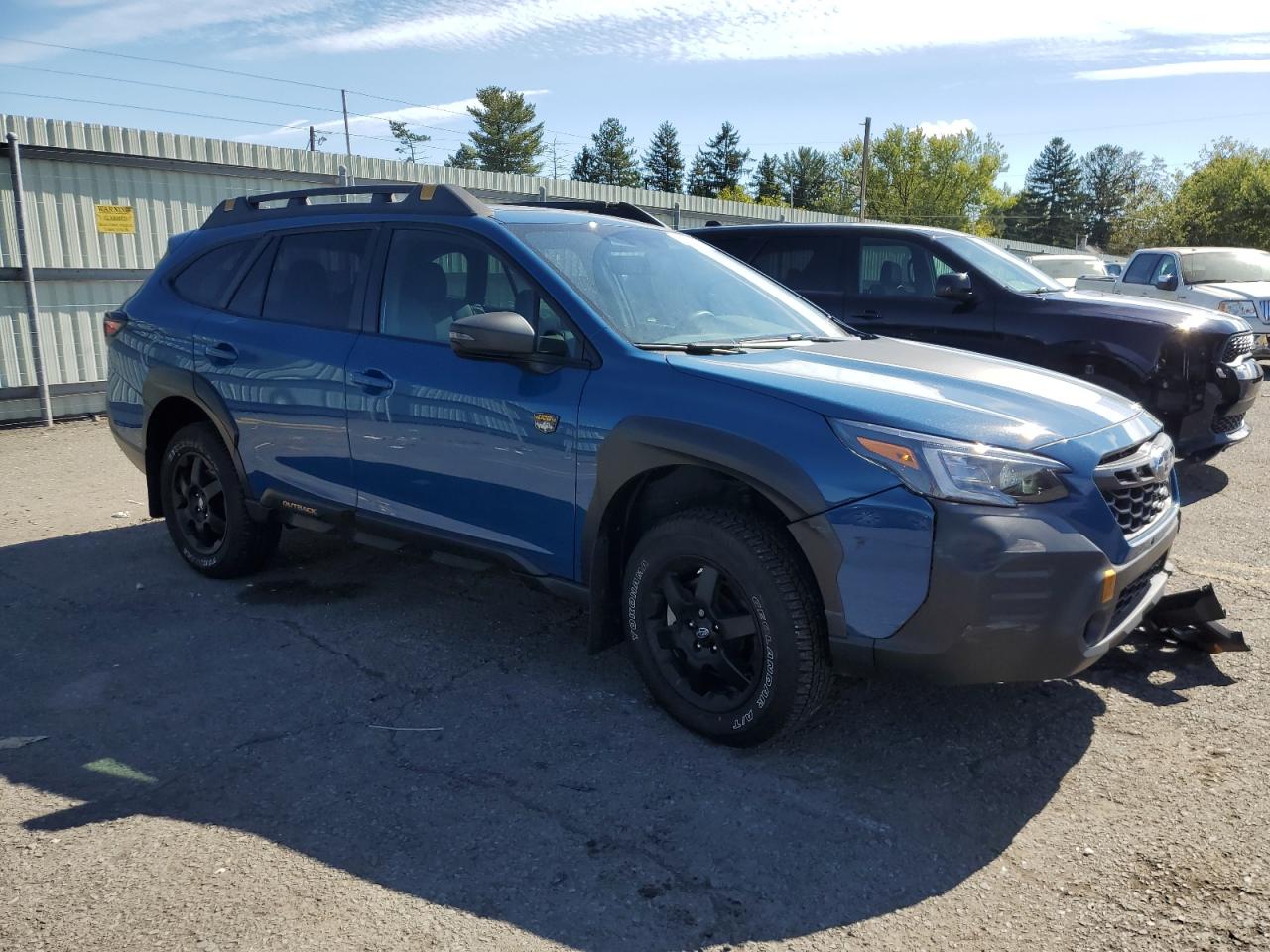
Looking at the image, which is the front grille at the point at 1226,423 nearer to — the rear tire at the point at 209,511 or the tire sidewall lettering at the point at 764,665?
the tire sidewall lettering at the point at 764,665

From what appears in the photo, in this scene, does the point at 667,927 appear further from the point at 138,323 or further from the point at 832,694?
the point at 138,323

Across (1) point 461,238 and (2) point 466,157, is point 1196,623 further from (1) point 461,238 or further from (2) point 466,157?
(2) point 466,157

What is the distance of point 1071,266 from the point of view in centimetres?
2036

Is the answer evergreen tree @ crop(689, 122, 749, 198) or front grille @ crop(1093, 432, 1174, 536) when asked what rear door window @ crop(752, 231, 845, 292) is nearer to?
front grille @ crop(1093, 432, 1174, 536)

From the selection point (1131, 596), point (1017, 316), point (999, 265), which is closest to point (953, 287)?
point (1017, 316)

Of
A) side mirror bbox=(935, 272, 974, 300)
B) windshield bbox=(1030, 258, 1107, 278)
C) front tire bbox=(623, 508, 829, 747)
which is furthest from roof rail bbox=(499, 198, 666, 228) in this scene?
windshield bbox=(1030, 258, 1107, 278)

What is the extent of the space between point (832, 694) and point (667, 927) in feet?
5.03

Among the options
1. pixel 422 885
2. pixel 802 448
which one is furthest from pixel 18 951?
pixel 802 448

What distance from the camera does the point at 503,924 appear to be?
2.60 meters

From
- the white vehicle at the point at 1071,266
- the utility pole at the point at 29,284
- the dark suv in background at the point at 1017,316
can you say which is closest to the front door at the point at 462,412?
the dark suv in background at the point at 1017,316

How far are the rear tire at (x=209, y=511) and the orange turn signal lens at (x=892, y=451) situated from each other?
3332 millimetres

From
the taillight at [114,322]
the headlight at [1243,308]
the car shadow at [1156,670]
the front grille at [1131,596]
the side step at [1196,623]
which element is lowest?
the car shadow at [1156,670]

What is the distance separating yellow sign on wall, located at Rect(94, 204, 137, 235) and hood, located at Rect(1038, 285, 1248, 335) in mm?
9214

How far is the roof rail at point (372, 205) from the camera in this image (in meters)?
4.34
